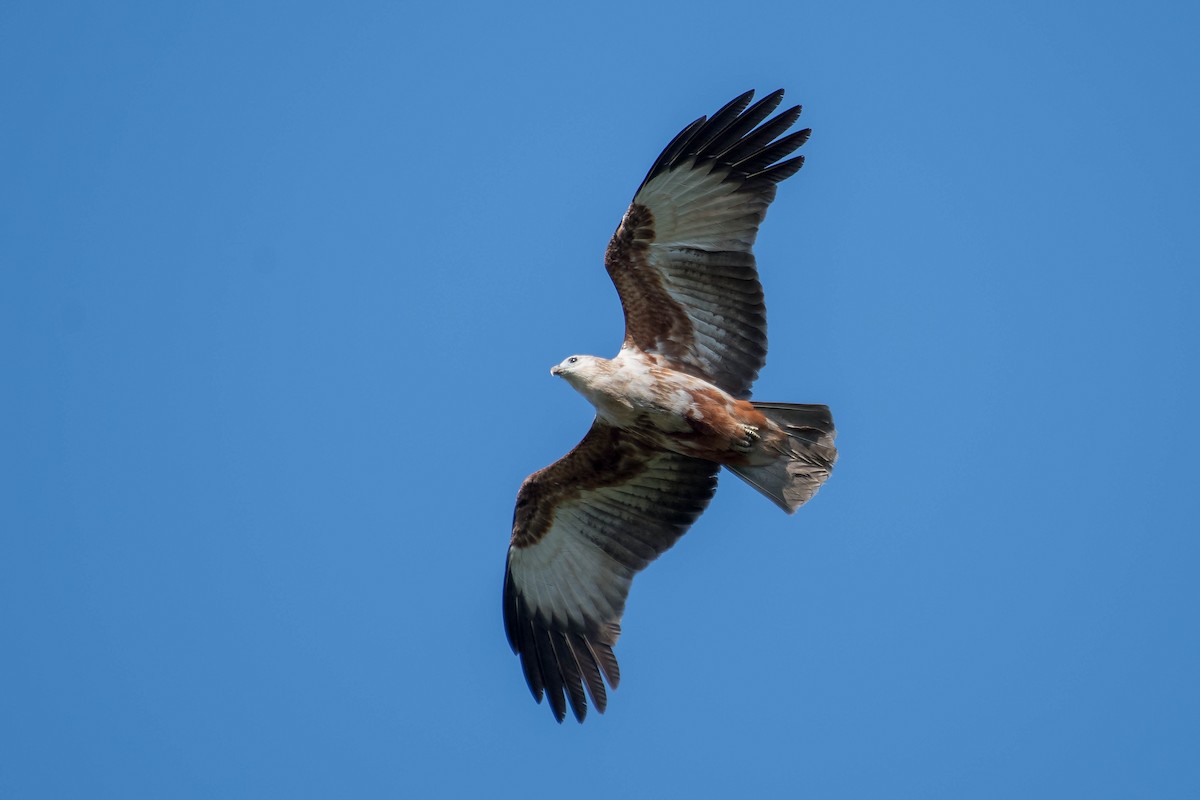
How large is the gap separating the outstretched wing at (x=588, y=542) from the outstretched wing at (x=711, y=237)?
982 millimetres

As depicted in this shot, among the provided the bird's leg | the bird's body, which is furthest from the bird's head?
the bird's leg

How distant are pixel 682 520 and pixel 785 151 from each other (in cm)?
296

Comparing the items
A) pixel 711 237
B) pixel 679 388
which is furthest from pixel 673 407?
pixel 711 237

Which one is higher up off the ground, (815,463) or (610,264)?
(610,264)

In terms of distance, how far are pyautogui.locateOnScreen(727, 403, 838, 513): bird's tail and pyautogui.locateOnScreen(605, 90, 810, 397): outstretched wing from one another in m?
0.36

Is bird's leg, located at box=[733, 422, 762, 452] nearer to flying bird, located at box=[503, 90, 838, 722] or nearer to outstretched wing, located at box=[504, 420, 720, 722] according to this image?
flying bird, located at box=[503, 90, 838, 722]

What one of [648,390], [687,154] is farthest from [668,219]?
[648,390]

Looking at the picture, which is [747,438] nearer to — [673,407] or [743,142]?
[673,407]

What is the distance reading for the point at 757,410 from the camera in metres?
A: 10.5

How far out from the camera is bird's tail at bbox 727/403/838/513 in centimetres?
1054

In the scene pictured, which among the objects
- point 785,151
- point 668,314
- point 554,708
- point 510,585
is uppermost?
point 785,151

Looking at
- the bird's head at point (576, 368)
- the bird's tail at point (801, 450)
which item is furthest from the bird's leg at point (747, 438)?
the bird's head at point (576, 368)

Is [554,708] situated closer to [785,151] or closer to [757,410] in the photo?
[757,410]

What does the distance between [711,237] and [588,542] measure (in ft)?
8.77
